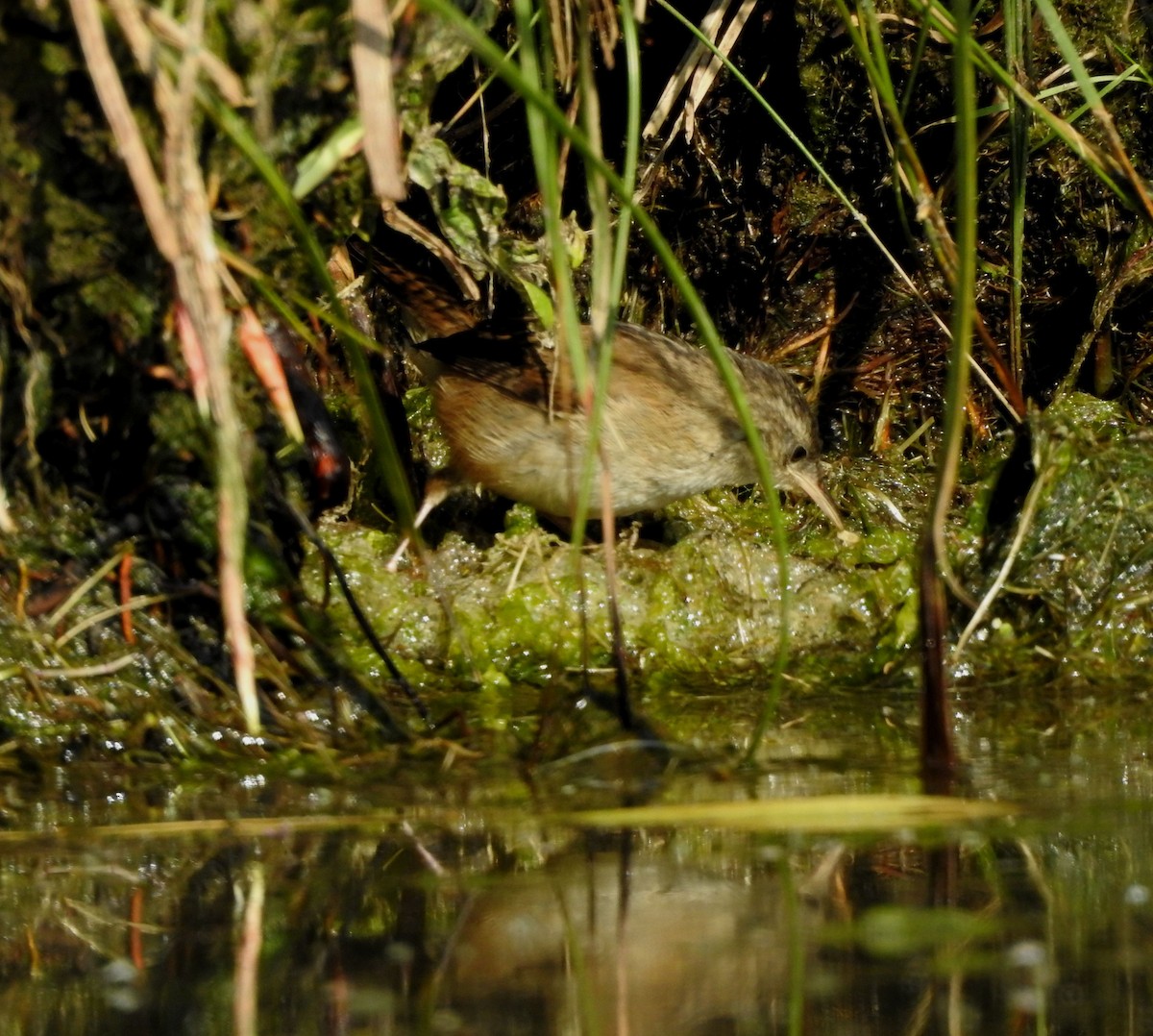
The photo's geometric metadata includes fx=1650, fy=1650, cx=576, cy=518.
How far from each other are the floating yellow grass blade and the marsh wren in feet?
7.02

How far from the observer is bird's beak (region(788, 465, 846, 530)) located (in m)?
5.82

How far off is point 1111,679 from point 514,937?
2789 mm

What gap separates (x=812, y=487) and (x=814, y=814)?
2.87 metres

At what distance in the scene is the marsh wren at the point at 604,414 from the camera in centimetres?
541

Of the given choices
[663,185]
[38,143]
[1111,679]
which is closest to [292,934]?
[38,143]

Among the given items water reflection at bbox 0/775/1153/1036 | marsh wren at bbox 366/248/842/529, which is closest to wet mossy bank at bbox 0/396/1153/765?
marsh wren at bbox 366/248/842/529

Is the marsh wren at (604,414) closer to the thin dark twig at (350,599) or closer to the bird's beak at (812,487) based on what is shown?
the bird's beak at (812,487)

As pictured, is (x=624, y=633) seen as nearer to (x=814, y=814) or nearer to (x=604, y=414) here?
(x=604, y=414)

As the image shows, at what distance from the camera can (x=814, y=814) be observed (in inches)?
124

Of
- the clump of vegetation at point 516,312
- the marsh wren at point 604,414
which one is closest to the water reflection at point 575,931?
the clump of vegetation at point 516,312

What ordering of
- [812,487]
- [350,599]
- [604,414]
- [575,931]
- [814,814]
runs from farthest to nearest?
[812,487], [604,414], [350,599], [814,814], [575,931]

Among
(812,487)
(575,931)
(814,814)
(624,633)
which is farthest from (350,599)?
(812,487)

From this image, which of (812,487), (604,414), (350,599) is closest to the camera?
(350,599)

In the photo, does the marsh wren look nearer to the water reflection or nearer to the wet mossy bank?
the wet mossy bank
